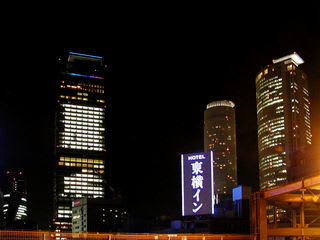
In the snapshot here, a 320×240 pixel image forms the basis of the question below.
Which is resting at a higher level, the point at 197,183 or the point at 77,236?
the point at 197,183

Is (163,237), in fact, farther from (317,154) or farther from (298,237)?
(317,154)

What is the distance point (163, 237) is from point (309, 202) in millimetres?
11974

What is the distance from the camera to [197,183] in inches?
2968

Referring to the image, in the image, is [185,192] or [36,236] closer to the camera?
[36,236]

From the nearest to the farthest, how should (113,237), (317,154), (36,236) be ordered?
(36,236) → (113,237) → (317,154)

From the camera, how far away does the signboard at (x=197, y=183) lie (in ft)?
245

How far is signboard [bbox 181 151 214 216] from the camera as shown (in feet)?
245

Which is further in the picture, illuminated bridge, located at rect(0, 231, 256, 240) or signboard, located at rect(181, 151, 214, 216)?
signboard, located at rect(181, 151, 214, 216)

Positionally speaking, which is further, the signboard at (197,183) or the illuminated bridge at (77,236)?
the signboard at (197,183)

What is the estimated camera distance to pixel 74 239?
2045 cm

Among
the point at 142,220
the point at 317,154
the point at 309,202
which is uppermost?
the point at 317,154

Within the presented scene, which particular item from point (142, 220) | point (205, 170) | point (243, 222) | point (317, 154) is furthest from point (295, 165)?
point (142, 220)

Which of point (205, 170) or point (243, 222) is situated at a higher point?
point (205, 170)

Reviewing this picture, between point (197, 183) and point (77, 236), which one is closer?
point (77, 236)
